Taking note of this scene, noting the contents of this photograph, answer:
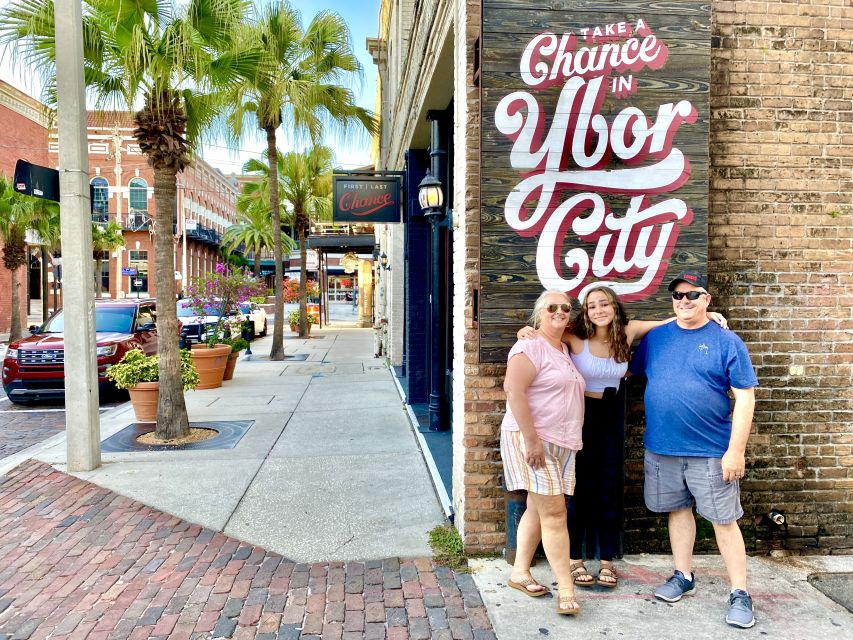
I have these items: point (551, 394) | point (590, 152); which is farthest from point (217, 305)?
point (551, 394)

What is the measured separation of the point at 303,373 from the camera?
12.4 meters

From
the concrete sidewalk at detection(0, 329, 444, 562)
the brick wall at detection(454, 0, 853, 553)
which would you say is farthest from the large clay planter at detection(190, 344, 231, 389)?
the brick wall at detection(454, 0, 853, 553)

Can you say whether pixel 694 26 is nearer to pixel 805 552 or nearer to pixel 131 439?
Answer: pixel 805 552

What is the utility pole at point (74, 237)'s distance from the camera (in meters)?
5.63

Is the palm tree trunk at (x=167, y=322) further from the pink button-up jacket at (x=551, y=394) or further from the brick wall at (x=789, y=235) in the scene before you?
the brick wall at (x=789, y=235)

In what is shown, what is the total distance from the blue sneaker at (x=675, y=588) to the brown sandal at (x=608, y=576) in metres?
0.24

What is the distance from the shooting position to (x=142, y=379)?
7703mm

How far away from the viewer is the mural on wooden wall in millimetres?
3797

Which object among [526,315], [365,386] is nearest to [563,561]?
[526,315]

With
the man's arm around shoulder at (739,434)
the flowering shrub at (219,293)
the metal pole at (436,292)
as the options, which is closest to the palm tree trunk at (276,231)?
the flowering shrub at (219,293)

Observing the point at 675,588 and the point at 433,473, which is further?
the point at 433,473

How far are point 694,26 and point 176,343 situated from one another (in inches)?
245

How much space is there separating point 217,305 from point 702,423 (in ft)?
32.4

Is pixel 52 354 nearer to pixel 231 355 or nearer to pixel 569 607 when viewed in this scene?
pixel 231 355
